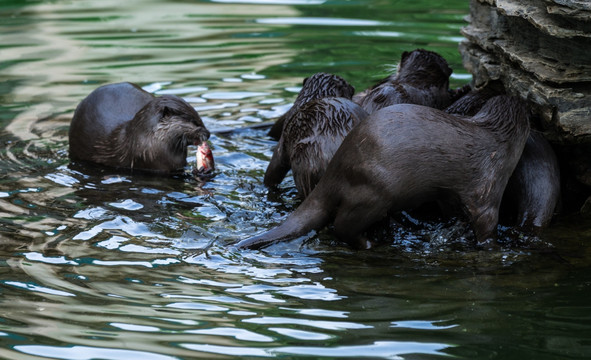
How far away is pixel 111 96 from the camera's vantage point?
6.28 m

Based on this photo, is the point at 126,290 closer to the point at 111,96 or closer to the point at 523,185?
the point at 523,185

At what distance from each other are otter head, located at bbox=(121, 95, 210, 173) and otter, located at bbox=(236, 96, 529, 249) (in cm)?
190

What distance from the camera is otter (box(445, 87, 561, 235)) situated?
180 inches

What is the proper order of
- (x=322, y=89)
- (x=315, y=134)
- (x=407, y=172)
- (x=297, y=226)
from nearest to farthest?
(x=407, y=172), (x=297, y=226), (x=315, y=134), (x=322, y=89)

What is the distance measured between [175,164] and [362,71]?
2.86 meters

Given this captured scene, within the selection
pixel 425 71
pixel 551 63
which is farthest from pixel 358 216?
pixel 425 71

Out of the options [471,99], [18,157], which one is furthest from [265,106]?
[471,99]

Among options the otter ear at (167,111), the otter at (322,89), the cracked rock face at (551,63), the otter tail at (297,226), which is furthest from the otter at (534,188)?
the otter ear at (167,111)

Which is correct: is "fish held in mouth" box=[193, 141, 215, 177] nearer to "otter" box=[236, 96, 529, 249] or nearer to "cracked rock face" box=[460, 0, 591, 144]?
"otter" box=[236, 96, 529, 249]

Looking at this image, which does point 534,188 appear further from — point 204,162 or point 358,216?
point 204,162

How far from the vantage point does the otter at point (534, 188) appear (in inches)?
180

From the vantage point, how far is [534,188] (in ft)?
15.2

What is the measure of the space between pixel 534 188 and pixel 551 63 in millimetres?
671

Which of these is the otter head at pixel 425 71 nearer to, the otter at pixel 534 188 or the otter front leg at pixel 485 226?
the otter at pixel 534 188
